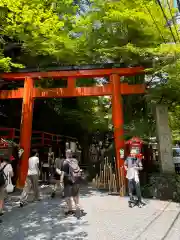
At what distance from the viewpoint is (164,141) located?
400 inches

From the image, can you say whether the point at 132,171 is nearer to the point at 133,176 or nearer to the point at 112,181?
the point at 133,176

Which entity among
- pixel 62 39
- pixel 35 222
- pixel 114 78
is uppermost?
pixel 62 39

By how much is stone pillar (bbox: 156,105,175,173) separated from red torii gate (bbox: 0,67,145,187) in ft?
5.07

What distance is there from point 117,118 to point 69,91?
2.69 m

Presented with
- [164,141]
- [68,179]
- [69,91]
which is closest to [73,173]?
[68,179]

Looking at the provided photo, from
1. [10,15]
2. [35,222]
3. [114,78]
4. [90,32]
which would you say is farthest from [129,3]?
[35,222]

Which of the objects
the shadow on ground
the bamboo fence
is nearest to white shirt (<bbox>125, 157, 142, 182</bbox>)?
the bamboo fence

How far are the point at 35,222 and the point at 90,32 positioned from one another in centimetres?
872

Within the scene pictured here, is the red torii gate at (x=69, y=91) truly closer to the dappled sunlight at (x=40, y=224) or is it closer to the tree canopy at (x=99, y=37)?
the tree canopy at (x=99, y=37)

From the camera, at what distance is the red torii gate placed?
10.9 m

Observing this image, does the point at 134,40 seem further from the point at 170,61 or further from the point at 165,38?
the point at 170,61

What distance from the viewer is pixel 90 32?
37.7ft

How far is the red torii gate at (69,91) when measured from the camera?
1091 cm

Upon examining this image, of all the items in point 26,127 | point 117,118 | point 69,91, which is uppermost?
point 69,91
